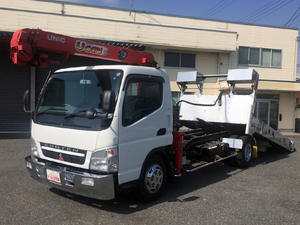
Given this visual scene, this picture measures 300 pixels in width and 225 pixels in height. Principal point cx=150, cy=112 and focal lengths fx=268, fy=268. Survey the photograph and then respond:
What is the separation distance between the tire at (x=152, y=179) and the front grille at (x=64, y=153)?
3.50ft

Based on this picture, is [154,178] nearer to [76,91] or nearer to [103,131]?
[103,131]

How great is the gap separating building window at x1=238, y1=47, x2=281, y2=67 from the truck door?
522 inches

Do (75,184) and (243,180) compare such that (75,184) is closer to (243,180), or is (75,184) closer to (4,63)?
(243,180)

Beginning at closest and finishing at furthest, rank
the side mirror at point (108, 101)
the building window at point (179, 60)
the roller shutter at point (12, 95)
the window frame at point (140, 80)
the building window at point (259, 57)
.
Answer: the side mirror at point (108, 101) < the window frame at point (140, 80) < the roller shutter at point (12, 95) < the building window at point (179, 60) < the building window at point (259, 57)

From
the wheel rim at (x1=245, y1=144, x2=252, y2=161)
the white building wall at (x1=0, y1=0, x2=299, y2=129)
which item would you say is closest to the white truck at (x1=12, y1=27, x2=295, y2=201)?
the wheel rim at (x1=245, y1=144, x2=252, y2=161)

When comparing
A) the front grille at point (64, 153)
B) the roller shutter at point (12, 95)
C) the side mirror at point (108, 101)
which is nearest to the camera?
the side mirror at point (108, 101)

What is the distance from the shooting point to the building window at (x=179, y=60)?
15391 mm

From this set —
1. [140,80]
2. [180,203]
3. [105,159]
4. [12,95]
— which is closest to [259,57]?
[12,95]

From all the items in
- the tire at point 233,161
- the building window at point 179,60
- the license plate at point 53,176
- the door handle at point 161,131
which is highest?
the building window at point 179,60

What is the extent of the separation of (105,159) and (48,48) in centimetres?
245

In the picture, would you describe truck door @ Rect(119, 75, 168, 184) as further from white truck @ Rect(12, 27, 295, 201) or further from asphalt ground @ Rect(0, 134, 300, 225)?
asphalt ground @ Rect(0, 134, 300, 225)

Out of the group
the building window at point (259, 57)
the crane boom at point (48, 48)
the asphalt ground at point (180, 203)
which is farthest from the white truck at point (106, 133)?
the building window at point (259, 57)

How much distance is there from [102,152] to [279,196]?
146 inches

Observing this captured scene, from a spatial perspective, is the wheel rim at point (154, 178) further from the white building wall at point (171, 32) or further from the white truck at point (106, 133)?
the white building wall at point (171, 32)
